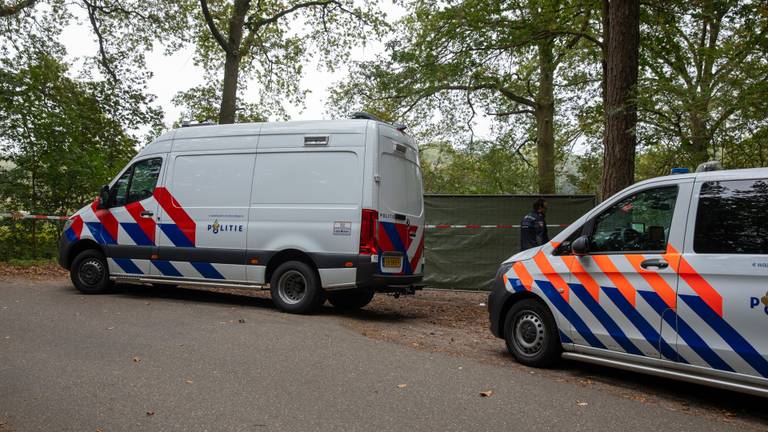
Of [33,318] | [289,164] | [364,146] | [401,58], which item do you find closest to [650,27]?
[401,58]

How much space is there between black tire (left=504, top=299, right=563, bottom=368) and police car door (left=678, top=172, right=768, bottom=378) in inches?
48.6

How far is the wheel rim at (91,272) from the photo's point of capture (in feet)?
33.0

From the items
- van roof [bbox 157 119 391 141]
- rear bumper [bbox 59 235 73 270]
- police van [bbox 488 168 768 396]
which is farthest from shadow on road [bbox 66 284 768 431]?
van roof [bbox 157 119 391 141]

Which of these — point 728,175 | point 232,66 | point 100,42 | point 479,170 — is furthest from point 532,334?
point 100,42

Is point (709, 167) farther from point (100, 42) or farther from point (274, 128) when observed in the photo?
point (100, 42)

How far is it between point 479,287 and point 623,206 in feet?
22.2

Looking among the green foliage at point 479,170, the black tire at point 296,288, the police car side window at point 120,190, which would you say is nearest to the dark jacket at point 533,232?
the black tire at point 296,288

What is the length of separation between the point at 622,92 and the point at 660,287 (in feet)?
16.0

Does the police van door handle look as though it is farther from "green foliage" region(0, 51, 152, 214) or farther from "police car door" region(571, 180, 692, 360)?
"green foliage" region(0, 51, 152, 214)

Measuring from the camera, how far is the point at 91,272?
10.1 m

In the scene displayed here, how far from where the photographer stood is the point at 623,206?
571cm

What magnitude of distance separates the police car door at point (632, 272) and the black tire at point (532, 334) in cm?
28

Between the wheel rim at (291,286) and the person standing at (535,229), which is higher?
the person standing at (535,229)

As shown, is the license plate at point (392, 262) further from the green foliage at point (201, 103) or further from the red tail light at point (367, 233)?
the green foliage at point (201, 103)
